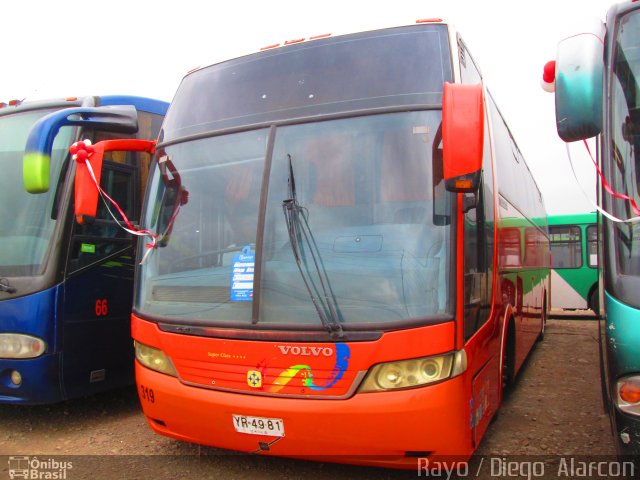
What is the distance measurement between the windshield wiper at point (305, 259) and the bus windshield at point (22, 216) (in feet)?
8.25

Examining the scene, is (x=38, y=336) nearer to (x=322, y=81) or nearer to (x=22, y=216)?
(x=22, y=216)

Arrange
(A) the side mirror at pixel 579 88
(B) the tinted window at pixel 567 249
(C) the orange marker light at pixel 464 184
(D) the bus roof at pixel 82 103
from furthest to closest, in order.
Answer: (B) the tinted window at pixel 567 249
(D) the bus roof at pixel 82 103
(C) the orange marker light at pixel 464 184
(A) the side mirror at pixel 579 88

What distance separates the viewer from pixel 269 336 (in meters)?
3.39

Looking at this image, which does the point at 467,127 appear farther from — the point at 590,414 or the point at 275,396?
the point at 590,414

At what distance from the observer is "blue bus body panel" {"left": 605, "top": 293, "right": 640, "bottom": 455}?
2.69 m

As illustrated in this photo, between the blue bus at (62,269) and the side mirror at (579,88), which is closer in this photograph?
the side mirror at (579,88)

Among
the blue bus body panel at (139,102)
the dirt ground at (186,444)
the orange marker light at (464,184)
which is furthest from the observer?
the blue bus body panel at (139,102)

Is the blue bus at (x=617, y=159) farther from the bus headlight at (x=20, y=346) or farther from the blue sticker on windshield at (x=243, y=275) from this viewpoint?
the bus headlight at (x=20, y=346)

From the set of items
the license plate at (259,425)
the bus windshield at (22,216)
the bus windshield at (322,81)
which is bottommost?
the license plate at (259,425)

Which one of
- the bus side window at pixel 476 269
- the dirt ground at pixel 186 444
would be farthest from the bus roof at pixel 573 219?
the bus side window at pixel 476 269

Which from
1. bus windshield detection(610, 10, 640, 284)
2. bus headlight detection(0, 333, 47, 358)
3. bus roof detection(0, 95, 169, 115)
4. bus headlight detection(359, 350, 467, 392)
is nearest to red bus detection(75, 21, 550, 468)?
bus headlight detection(359, 350, 467, 392)

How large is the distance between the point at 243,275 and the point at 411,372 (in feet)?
4.10

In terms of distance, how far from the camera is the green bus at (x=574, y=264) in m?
15.5

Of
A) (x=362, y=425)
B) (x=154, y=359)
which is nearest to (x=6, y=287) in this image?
(x=154, y=359)
